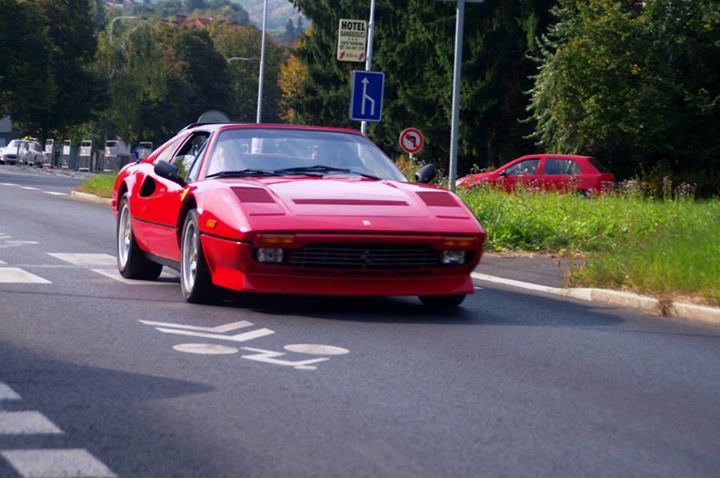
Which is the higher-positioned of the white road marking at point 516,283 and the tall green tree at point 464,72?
the tall green tree at point 464,72

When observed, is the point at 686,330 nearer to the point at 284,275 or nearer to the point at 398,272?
the point at 398,272

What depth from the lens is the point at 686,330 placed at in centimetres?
1060

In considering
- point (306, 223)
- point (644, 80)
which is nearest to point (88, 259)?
point (306, 223)

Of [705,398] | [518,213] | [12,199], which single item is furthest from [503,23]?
[705,398]

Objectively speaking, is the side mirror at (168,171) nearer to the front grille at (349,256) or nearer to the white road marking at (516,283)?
A: the front grille at (349,256)

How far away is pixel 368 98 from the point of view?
1021 inches

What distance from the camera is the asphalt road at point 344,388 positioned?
5531 mm

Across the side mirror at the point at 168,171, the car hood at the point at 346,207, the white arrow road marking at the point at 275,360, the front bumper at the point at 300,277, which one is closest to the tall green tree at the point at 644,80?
the side mirror at the point at 168,171

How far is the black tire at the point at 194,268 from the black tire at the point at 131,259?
1.71m

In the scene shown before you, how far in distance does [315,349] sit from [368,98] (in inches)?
695

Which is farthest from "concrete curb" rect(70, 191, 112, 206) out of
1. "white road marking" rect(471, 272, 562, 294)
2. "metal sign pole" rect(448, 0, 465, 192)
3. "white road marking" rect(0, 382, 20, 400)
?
"white road marking" rect(0, 382, 20, 400)

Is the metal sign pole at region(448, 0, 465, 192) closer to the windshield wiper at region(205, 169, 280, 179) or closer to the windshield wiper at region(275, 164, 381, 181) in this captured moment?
the windshield wiper at region(275, 164, 381, 181)

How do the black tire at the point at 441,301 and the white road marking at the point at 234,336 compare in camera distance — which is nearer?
the white road marking at the point at 234,336

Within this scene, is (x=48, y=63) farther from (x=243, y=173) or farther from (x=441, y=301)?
(x=441, y=301)
